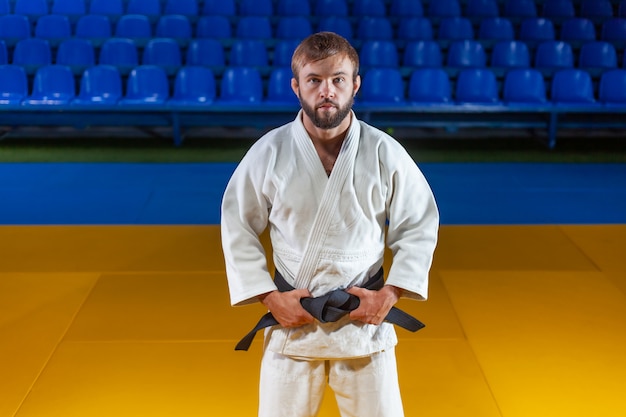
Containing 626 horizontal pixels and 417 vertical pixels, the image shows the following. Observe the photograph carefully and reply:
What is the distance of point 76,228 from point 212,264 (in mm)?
1333

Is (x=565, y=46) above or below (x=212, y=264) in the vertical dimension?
above

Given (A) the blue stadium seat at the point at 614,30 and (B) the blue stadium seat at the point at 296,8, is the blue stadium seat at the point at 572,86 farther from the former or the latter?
(B) the blue stadium seat at the point at 296,8

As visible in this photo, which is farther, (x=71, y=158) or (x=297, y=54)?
(x=71, y=158)

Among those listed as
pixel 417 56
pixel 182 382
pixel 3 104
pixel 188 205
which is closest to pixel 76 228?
pixel 188 205

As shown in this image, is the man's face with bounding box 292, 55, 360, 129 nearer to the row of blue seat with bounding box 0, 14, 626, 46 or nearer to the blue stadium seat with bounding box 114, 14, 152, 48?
the row of blue seat with bounding box 0, 14, 626, 46

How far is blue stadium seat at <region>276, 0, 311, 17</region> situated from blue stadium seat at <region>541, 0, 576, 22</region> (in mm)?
3205

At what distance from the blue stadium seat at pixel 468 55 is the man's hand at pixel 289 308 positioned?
23.0 ft

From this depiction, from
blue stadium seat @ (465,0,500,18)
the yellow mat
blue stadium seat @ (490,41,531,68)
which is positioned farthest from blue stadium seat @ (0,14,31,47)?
blue stadium seat @ (490,41,531,68)

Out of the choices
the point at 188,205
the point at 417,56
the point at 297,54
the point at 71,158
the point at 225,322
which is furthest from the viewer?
the point at 417,56

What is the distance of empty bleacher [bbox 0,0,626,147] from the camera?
7.92m

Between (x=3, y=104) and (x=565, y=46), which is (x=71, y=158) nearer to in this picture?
(x=3, y=104)

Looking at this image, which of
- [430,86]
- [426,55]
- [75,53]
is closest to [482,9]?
[426,55]

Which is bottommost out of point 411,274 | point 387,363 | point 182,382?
point 182,382

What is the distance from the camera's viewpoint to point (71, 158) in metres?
7.54
